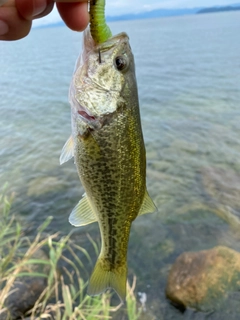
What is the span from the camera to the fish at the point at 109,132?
238 cm

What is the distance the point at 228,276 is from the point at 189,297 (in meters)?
0.78

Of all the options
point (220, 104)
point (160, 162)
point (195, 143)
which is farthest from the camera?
point (220, 104)

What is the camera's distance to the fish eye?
246 centimetres

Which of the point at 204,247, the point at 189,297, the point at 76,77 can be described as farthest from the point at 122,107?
the point at 204,247

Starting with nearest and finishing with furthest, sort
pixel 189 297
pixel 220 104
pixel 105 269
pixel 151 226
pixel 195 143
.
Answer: pixel 105 269, pixel 189 297, pixel 151 226, pixel 195 143, pixel 220 104

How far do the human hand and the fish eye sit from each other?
1.02 ft

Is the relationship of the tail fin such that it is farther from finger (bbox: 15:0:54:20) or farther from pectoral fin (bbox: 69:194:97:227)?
finger (bbox: 15:0:54:20)

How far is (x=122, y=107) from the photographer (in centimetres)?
239

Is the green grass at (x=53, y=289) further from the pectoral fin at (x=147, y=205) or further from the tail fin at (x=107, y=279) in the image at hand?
the pectoral fin at (x=147, y=205)

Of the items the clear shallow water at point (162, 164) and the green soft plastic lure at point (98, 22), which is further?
the clear shallow water at point (162, 164)

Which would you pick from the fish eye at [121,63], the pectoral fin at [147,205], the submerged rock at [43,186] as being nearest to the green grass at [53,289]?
the submerged rock at [43,186]

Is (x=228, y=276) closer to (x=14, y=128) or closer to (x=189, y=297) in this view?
(x=189, y=297)

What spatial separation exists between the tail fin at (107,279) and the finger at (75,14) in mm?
1769

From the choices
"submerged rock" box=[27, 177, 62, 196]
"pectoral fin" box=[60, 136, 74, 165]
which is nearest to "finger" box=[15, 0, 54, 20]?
"pectoral fin" box=[60, 136, 74, 165]
